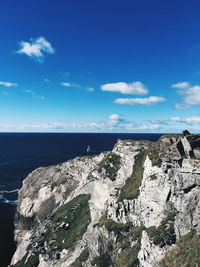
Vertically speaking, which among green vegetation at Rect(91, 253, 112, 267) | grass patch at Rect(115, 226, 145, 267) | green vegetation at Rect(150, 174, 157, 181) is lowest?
green vegetation at Rect(91, 253, 112, 267)

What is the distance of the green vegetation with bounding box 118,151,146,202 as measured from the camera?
66.2 metres

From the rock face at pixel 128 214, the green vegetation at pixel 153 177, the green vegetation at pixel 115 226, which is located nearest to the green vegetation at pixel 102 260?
the rock face at pixel 128 214

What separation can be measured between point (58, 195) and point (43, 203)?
7255mm

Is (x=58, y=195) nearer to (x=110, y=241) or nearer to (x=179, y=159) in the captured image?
(x=110, y=241)

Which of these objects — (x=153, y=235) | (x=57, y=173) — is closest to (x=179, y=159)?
(x=153, y=235)

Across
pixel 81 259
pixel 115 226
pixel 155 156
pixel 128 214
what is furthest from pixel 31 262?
pixel 155 156

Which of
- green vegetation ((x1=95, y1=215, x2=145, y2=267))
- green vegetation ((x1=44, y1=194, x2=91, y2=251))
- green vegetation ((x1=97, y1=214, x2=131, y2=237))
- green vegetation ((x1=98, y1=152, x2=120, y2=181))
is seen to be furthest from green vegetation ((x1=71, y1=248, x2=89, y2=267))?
green vegetation ((x1=98, y1=152, x2=120, y2=181))

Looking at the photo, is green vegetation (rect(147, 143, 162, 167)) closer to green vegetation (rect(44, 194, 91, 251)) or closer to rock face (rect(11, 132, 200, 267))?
rock face (rect(11, 132, 200, 267))

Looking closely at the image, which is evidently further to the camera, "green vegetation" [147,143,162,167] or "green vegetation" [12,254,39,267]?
"green vegetation" [12,254,39,267]

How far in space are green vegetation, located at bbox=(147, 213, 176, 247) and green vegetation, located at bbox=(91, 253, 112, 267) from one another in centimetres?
1286

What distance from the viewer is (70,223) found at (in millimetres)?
84875

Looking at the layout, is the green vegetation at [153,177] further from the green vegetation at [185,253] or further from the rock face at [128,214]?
the green vegetation at [185,253]

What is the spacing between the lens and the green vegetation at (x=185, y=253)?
42812 mm

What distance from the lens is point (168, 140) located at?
6191cm
